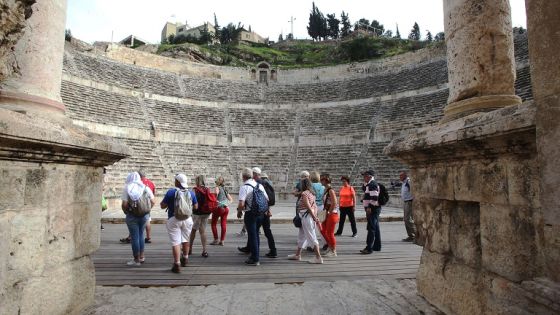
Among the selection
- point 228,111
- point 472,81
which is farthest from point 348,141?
point 472,81

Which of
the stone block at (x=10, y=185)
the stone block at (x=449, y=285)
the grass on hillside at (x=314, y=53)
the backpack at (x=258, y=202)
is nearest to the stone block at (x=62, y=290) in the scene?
the stone block at (x=10, y=185)

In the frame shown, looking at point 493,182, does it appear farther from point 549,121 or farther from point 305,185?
point 305,185

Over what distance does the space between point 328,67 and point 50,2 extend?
31.9 m

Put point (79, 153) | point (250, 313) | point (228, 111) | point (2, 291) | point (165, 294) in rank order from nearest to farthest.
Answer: point (2, 291) → point (79, 153) → point (250, 313) → point (165, 294) → point (228, 111)

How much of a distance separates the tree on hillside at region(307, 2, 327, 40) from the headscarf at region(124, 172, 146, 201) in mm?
67535

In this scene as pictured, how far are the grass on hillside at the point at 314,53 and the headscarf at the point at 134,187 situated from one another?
3553 cm

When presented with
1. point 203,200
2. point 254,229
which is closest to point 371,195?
point 254,229

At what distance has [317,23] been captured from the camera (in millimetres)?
66750

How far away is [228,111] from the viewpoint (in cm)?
2845

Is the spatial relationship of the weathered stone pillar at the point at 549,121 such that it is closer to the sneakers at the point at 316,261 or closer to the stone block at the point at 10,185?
the stone block at the point at 10,185

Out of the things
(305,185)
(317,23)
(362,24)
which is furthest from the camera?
(362,24)

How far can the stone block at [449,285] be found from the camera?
2.49 m

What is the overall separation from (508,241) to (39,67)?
386cm

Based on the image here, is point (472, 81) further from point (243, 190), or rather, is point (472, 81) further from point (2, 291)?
point (2, 291)
